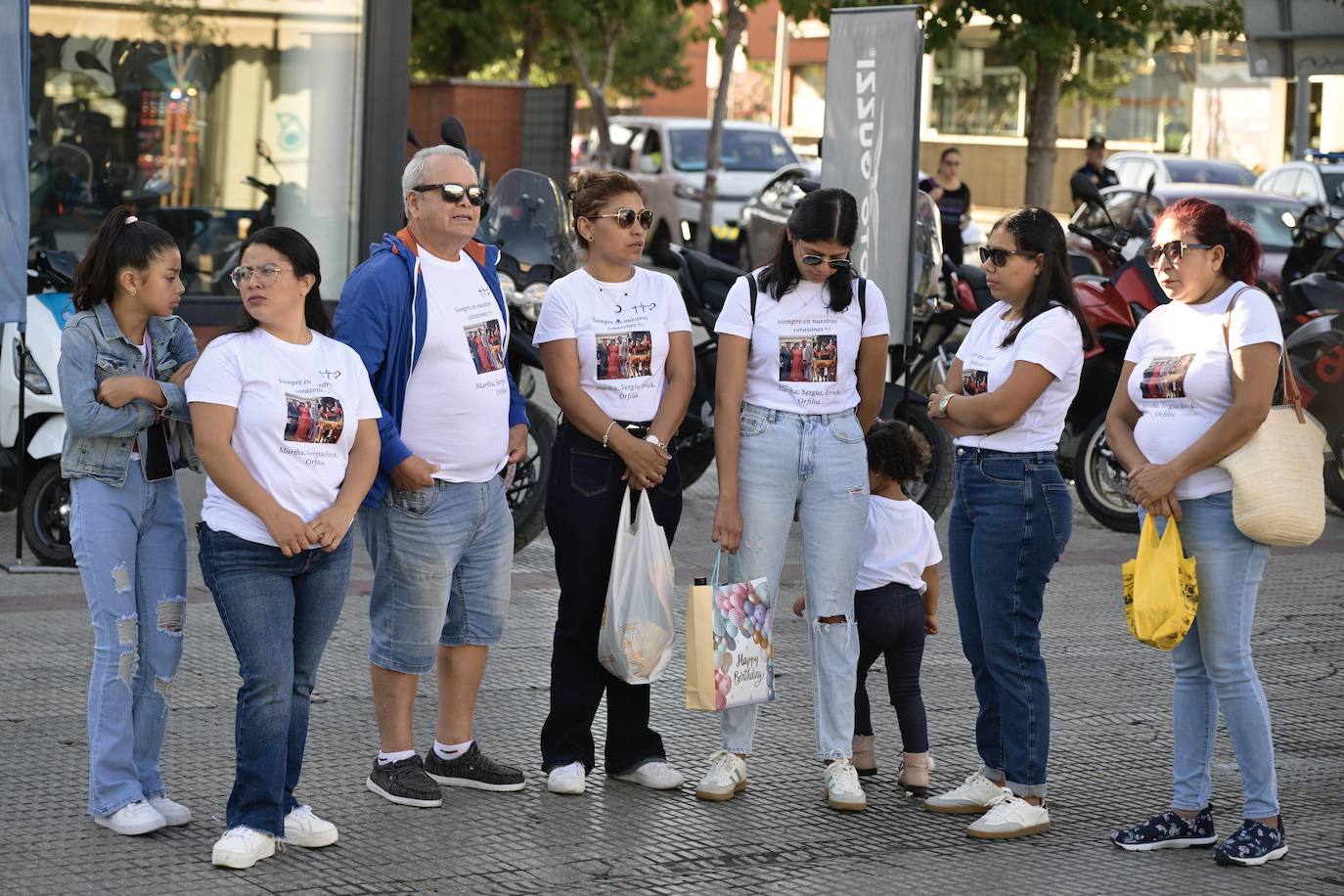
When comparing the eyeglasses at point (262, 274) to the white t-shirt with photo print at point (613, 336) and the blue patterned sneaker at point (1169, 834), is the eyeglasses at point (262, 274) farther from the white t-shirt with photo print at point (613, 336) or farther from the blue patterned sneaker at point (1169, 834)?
the blue patterned sneaker at point (1169, 834)

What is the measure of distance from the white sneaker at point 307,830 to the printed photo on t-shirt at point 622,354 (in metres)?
1.44

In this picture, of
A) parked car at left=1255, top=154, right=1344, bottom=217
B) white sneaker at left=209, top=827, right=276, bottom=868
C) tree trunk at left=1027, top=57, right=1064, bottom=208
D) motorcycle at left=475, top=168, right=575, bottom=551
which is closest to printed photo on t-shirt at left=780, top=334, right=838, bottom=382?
white sneaker at left=209, top=827, right=276, bottom=868

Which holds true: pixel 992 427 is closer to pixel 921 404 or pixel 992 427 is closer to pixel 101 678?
pixel 101 678

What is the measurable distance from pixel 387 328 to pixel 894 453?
5.24ft

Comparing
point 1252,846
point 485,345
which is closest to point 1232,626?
point 1252,846

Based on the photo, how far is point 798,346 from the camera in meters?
5.25

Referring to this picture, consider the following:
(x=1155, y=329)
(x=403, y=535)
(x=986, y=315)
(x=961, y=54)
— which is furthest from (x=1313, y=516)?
(x=961, y=54)

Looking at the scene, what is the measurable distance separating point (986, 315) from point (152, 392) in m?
2.29

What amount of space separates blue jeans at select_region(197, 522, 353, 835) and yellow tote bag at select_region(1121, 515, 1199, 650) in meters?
2.10

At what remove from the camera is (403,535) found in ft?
16.5

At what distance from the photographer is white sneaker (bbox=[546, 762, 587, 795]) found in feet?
17.5

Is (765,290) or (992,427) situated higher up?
(765,290)

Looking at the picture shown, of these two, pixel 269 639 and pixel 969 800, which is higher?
pixel 269 639

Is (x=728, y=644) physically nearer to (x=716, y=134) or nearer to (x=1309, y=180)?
(x=1309, y=180)
